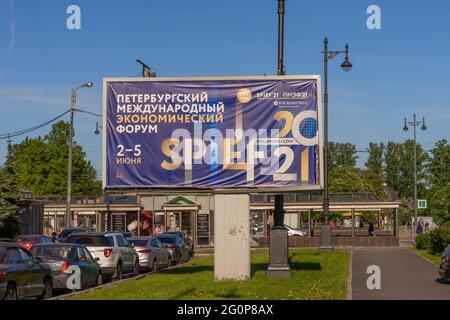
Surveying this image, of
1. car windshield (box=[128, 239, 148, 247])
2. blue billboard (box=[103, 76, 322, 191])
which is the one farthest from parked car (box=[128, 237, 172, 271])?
blue billboard (box=[103, 76, 322, 191])

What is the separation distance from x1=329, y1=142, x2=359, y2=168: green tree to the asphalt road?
111 metres

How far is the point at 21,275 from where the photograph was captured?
1806cm

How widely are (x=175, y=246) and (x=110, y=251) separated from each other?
1121cm

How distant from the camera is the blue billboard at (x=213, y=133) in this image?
77.7ft

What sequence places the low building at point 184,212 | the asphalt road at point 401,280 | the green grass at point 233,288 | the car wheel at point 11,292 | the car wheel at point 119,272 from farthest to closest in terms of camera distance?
the low building at point 184,212 < the car wheel at point 119,272 < the asphalt road at point 401,280 < the green grass at point 233,288 < the car wheel at point 11,292

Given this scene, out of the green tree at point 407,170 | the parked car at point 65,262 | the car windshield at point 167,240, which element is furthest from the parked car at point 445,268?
the green tree at point 407,170

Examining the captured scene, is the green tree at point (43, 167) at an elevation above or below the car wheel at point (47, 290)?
above

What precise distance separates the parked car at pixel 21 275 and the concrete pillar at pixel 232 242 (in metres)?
4.79

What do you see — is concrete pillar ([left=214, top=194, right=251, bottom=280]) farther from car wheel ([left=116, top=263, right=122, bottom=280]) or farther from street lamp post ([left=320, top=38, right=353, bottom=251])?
street lamp post ([left=320, top=38, right=353, bottom=251])

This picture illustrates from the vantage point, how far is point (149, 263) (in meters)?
31.9

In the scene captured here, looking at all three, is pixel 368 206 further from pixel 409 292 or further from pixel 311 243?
pixel 409 292

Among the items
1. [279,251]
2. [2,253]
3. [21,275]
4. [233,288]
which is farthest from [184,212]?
[2,253]

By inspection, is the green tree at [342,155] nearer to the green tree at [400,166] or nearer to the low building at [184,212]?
the green tree at [400,166]
